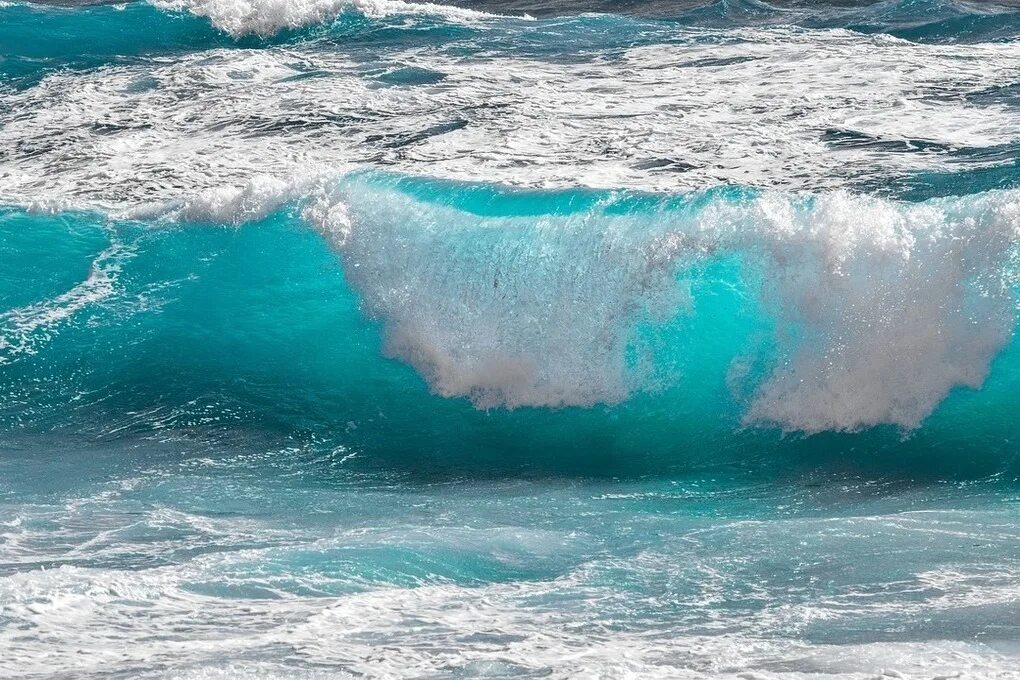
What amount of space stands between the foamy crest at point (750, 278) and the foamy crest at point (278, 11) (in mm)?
7180

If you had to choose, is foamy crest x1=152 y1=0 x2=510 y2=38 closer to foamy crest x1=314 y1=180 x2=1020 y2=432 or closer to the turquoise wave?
the turquoise wave

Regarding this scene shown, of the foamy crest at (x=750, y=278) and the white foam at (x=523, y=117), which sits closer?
the foamy crest at (x=750, y=278)

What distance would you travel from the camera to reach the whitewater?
3559 mm

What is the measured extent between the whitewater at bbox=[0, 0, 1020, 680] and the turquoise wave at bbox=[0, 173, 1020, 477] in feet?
0.07

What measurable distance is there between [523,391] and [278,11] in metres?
8.71

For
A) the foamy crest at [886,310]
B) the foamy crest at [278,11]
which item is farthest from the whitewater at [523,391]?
the foamy crest at [278,11]

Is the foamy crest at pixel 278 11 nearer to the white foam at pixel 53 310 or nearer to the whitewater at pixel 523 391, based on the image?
the whitewater at pixel 523 391

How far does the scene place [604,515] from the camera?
4645 mm

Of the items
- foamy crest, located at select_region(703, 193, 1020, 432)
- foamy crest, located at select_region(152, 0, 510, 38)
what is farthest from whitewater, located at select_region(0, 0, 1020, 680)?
foamy crest, located at select_region(152, 0, 510, 38)

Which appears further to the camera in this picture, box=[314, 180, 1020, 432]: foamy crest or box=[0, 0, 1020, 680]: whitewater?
box=[314, 180, 1020, 432]: foamy crest

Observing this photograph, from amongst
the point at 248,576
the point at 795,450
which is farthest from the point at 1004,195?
the point at 248,576

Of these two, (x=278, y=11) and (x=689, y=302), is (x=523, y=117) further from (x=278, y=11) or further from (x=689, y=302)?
(x=278, y=11)

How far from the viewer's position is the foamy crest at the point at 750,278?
527 cm

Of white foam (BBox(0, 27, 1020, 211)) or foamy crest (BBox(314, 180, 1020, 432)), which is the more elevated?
white foam (BBox(0, 27, 1020, 211))
